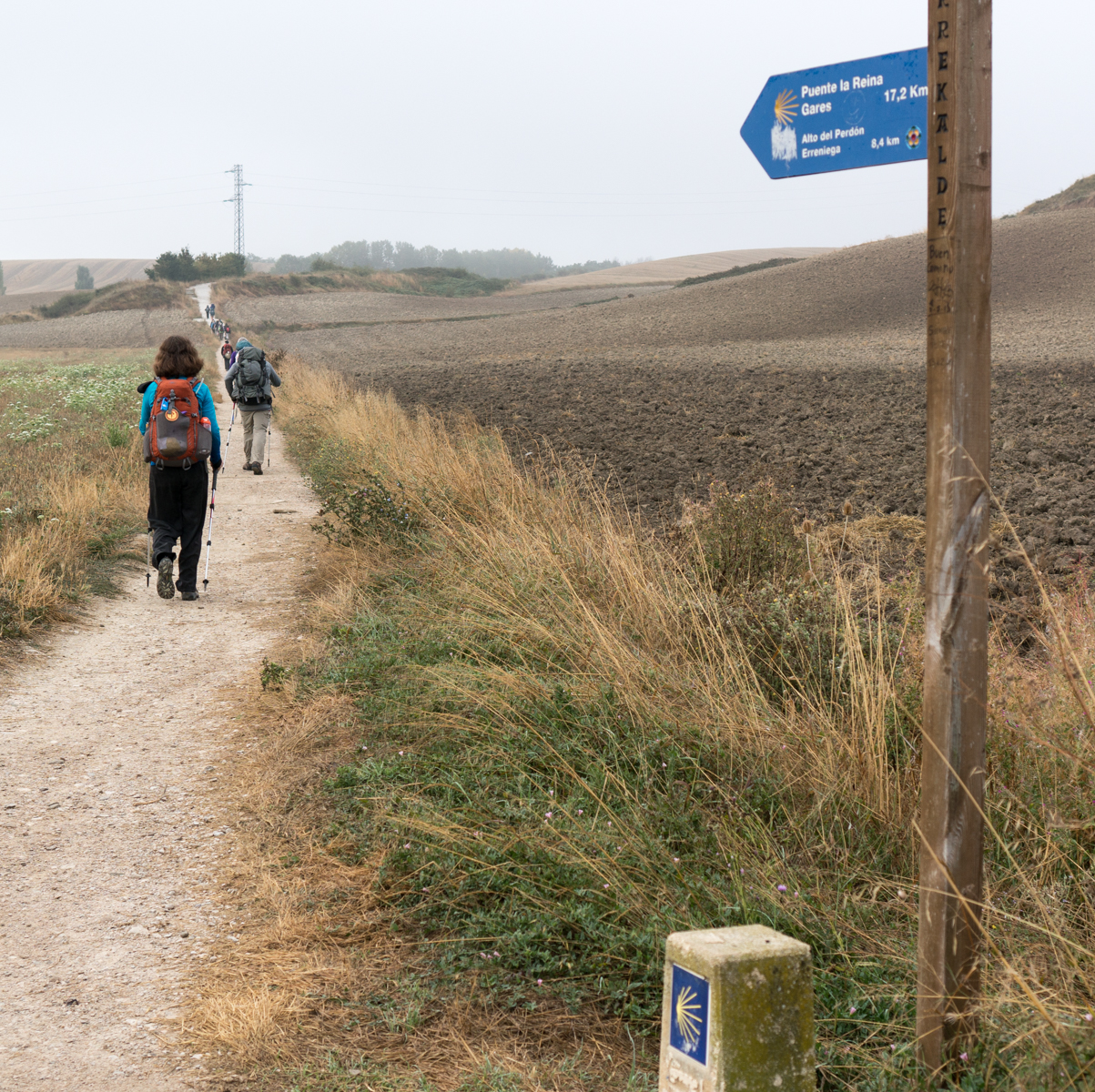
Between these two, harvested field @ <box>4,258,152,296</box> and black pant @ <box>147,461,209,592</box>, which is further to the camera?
harvested field @ <box>4,258,152,296</box>

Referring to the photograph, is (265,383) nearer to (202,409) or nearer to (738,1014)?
(202,409)

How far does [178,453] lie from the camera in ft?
Result: 26.7

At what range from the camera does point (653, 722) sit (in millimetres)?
4305

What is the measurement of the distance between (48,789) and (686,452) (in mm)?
10460

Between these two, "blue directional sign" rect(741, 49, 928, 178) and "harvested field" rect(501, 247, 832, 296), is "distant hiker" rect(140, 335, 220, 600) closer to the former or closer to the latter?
"blue directional sign" rect(741, 49, 928, 178)

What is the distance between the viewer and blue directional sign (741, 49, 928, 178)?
8.25 ft

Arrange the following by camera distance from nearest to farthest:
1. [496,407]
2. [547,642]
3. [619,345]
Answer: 1. [547,642]
2. [496,407]
3. [619,345]

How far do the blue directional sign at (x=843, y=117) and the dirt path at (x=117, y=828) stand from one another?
3.00 m

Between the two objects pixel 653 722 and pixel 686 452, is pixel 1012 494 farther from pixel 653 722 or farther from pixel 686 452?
pixel 653 722

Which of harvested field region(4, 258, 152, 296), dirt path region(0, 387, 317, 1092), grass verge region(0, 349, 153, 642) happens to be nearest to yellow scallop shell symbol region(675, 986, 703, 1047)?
dirt path region(0, 387, 317, 1092)

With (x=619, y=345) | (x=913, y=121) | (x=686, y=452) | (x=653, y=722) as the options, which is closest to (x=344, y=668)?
(x=653, y=722)

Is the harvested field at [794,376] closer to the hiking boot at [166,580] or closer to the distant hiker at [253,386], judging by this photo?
the distant hiker at [253,386]

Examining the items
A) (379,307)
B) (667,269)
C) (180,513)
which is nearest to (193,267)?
(379,307)

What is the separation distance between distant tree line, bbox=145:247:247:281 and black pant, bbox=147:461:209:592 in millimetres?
96651
